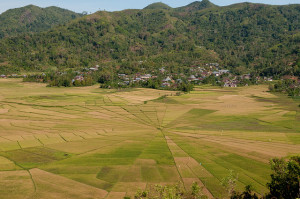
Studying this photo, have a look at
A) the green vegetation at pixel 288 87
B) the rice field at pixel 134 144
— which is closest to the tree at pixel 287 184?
the rice field at pixel 134 144

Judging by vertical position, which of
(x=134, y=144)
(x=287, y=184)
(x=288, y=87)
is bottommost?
(x=134, y=144)

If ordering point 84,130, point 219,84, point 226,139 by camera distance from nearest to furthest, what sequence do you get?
point 226,139
point 84,130
point 219,84

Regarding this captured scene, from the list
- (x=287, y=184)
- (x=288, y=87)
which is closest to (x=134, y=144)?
(x=287, y=184)

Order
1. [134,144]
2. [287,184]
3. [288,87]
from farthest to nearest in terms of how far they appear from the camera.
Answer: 1. [288,87]
2. [134,144]
3. [287,184]

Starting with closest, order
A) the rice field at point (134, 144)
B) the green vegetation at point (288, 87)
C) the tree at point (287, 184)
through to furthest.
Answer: the tree at point (287, 184) → the rice field at point (134, 144) → the green vegetation at point (288, 87)

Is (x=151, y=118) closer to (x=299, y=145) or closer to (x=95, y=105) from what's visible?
(x=95, y=105)

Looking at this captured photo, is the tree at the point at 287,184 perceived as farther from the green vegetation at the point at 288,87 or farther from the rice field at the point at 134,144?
the green vegetation at the point at 288,87

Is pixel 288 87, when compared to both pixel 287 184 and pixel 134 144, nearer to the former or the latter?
pixel 134 144

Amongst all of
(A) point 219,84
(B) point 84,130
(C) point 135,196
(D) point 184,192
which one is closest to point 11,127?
(B) point 84,130
